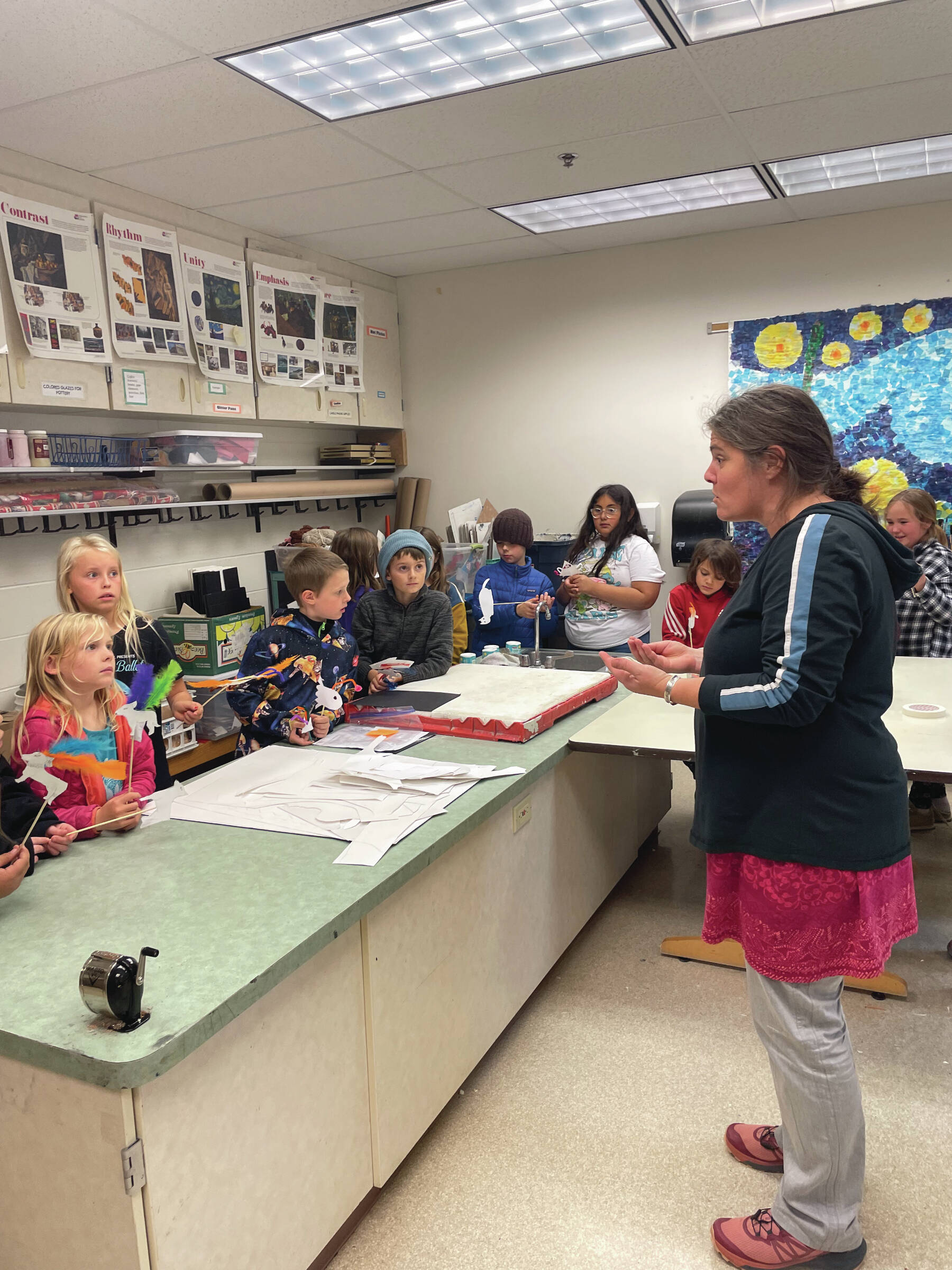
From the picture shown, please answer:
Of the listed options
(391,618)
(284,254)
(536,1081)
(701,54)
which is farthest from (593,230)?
(536,1081)

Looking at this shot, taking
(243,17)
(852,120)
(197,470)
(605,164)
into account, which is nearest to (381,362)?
(197,470)

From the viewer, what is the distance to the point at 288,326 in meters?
4.44

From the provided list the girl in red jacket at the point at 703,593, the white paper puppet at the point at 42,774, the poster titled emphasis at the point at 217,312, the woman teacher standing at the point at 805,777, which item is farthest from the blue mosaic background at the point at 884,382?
the white paper puppet at the point at 42,774

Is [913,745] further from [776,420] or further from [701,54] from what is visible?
[701,54]

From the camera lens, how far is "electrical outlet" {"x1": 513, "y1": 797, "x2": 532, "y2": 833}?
2234 mm

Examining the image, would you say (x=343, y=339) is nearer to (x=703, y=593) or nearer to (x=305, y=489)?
(x=305, y=489)

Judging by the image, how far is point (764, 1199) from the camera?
1808 mm

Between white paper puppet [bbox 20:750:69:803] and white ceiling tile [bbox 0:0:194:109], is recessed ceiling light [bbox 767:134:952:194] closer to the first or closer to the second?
white ceiling tile [bbox 0:0:194:109]

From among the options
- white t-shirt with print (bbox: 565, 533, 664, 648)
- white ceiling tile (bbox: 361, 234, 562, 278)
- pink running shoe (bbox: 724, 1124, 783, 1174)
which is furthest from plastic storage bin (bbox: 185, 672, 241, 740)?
pink running shoe (bbox: 724, 1124, 783, 1174)

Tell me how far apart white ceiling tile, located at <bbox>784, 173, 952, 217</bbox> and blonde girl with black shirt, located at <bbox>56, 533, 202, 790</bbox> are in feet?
11.3

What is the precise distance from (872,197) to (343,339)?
2692 mm

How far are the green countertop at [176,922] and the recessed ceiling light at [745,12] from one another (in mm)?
2155

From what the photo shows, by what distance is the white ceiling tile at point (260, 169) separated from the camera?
3186 mm

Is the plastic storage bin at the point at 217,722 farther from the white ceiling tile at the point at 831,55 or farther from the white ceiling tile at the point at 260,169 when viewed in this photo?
the white ceiling tile at the point at 831,55
